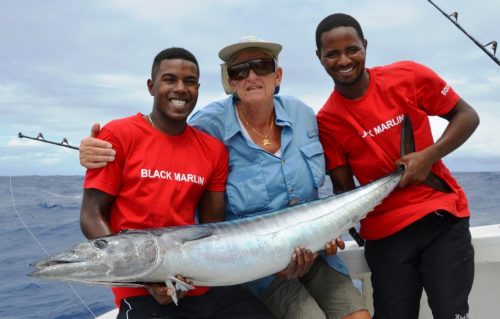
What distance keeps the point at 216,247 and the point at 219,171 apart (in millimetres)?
608

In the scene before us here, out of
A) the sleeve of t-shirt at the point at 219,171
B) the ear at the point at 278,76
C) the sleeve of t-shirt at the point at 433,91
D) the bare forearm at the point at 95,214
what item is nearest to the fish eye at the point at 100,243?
the bare forearm at the point at 95,214

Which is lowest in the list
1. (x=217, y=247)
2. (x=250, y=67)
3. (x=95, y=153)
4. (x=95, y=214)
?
(x=217, y=247)

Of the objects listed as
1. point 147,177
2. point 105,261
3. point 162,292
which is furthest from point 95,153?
point 162,292

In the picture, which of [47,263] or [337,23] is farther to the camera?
[337,23]

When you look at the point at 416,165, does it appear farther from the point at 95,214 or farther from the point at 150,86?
the point at 95,214

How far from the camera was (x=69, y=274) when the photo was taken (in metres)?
1.88

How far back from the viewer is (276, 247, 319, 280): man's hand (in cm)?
239

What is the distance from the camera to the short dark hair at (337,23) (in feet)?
8.62

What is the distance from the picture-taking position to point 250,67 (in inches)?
109

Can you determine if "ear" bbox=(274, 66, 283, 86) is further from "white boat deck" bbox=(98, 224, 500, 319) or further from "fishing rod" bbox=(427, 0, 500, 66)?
"fishing rod" bbox=(427, 0, 500, 66)

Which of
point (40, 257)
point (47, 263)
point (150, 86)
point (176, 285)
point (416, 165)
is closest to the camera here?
point (47, 263)

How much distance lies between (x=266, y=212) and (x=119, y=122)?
958 millimetres

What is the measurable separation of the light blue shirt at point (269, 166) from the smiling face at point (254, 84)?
0.42 ft

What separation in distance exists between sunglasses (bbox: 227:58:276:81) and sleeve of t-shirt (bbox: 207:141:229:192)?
17.1 inches
